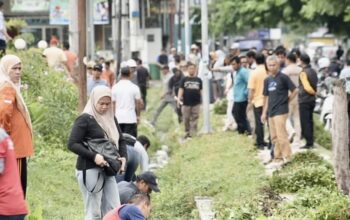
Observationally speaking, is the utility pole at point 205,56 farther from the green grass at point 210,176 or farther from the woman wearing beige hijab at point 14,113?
the woman wearing beige hijab at point 14,113

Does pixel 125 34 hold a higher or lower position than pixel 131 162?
higher

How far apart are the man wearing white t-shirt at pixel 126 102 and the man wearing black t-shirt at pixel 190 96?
4856 millimetres

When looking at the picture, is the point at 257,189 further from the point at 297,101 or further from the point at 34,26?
the point at 34,26

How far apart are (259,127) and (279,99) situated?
2.17m

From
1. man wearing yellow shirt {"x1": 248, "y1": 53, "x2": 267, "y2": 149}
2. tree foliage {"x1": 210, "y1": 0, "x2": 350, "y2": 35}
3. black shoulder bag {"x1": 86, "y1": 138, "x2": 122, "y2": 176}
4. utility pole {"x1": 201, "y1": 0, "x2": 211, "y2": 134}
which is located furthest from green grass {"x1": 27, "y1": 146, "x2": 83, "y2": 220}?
tree foliage {"x1": 210, "y1": 0, "x2": 350, "y2": 35}

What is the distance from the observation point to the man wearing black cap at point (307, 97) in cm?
1714

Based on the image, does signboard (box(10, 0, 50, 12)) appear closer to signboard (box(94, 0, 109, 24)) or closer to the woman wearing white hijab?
signboard (box(94, 0, 109, 24))

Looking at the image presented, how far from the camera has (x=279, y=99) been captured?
51.2 ft

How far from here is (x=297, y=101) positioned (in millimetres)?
17844

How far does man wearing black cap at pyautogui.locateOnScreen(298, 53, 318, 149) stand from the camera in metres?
17.1

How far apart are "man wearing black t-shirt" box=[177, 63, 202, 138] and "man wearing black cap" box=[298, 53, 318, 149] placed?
4.09m

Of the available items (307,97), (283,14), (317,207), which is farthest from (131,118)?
(283,14)

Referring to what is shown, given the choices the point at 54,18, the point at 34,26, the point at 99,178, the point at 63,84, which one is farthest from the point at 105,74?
the point at 34,26

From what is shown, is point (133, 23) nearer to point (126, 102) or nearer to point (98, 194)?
point (126, 102)
